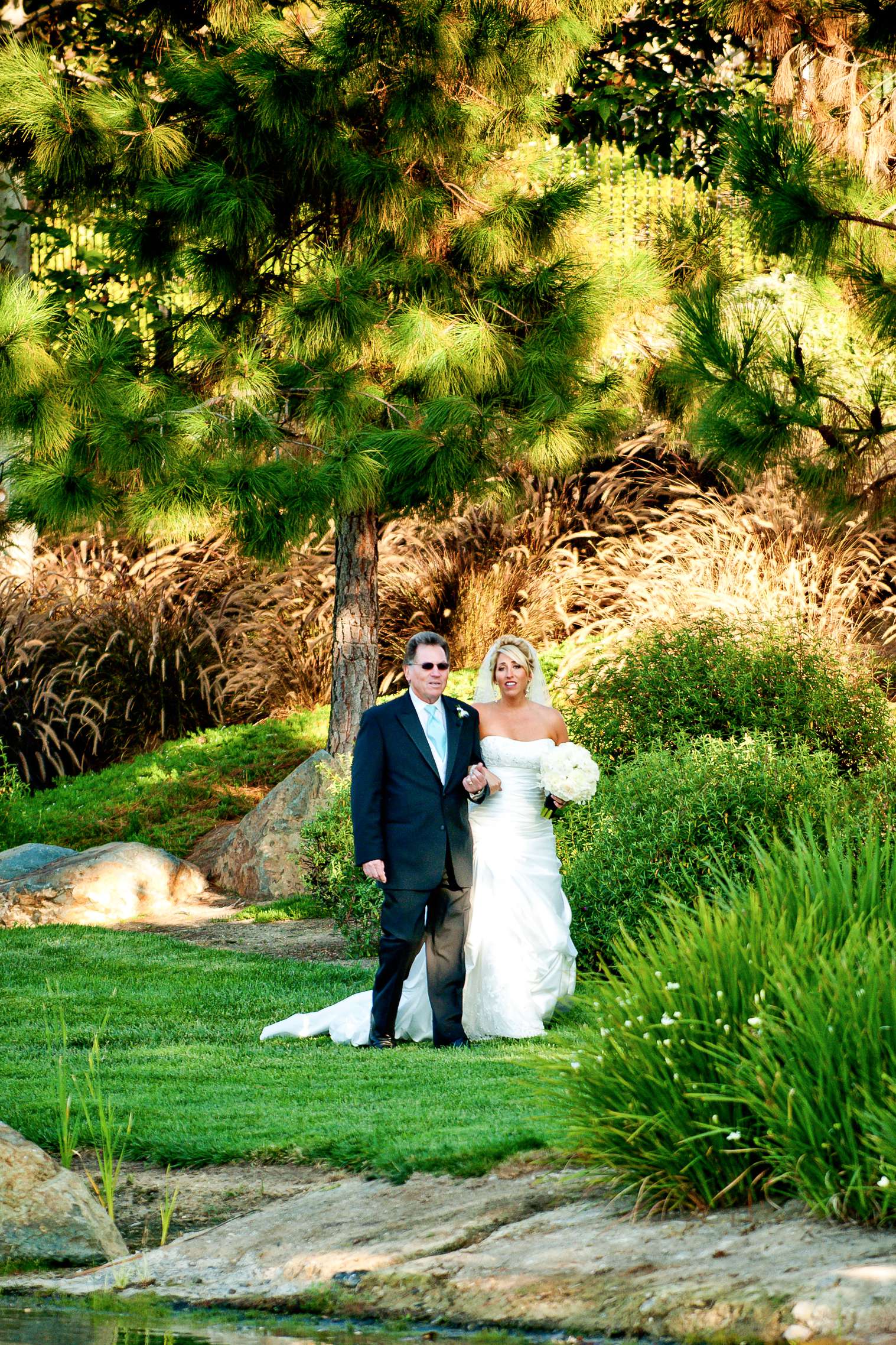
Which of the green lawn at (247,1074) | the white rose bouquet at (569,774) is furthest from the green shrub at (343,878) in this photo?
the white rose bouquet at (569,774)

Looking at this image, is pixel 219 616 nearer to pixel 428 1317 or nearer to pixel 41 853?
pixel 41 853

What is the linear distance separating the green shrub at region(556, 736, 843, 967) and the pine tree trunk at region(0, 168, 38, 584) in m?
6.35

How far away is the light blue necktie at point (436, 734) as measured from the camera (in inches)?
278

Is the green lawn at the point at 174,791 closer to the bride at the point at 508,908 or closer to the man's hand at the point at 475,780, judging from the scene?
the bride at the point at 508,908

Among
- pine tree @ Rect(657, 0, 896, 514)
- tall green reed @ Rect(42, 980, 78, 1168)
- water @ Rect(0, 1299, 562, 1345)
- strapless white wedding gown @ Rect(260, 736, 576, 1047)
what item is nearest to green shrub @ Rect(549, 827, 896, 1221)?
water @ Rect(0, 1299, 562, 1345)

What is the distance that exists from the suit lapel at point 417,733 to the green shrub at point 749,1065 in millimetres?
2248

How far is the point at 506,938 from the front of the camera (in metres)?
7.25

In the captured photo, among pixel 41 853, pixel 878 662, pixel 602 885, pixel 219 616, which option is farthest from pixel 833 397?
pixel 219 616

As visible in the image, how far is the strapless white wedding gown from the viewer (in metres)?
7.18

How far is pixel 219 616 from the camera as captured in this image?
15.2 m

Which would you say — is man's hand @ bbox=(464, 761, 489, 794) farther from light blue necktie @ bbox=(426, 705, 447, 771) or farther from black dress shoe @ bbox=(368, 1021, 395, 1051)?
black dress shoe @ bbox=(368, 1021, 395, 1051)

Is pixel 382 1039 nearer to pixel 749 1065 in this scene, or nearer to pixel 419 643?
pixel 419 643

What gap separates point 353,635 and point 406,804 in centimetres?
433

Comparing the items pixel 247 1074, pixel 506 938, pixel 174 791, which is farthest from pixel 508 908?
pixel 174 791
